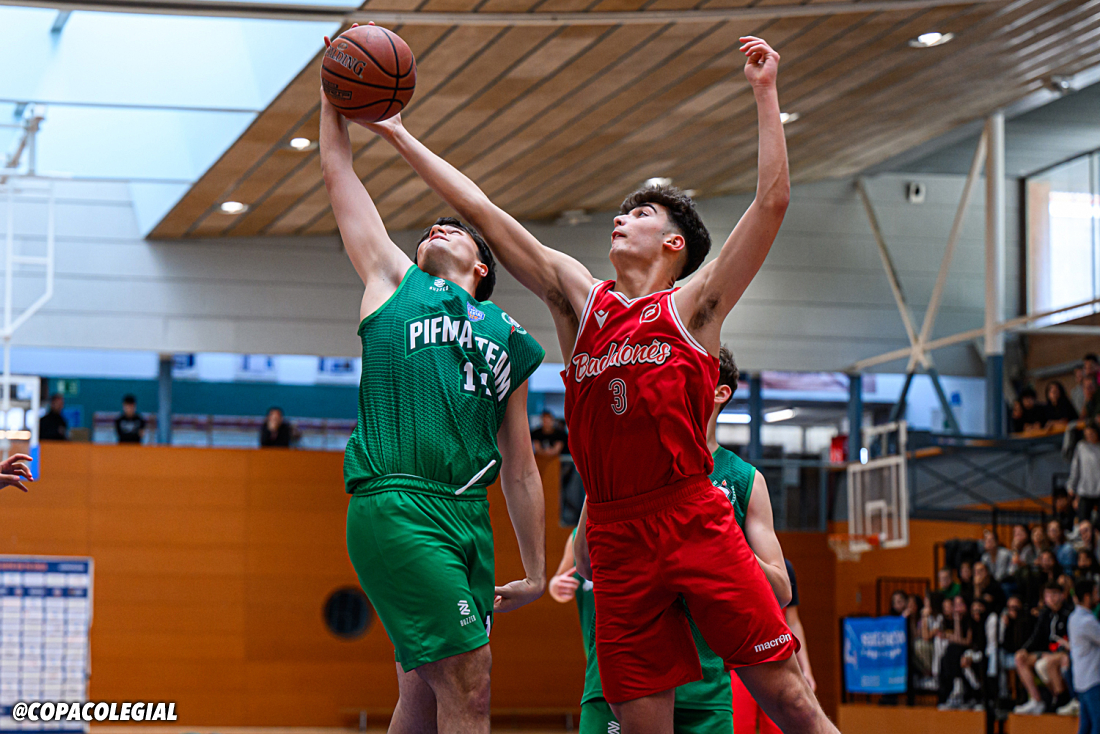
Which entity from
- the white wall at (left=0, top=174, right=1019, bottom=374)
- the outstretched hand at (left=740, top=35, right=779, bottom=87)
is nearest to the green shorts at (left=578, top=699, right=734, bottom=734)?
the outstretched hand at (left=740, top=35, right=779, bottom=87)

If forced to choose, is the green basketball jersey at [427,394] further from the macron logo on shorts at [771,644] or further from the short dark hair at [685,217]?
the macron logo on shorts at [771,644]

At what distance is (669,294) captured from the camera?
11.7 ft

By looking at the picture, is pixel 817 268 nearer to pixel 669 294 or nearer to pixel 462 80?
pixel 462 80

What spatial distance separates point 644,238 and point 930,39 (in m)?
9.40

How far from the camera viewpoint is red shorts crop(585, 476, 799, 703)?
3.35 m

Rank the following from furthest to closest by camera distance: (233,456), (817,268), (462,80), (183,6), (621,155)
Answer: (817,268), (233,456), (621,155), (462,80), (183,6)

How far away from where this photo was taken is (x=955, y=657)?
1517 centimetres

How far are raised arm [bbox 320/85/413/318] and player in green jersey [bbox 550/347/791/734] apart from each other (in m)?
1.21

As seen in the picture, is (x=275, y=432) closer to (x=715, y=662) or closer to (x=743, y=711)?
(x=743, y=711)

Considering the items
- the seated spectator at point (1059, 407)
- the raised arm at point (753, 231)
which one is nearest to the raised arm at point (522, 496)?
the raised arm at point (753, 231)

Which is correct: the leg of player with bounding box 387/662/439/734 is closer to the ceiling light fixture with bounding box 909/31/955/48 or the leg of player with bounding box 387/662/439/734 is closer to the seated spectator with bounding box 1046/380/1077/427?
the ceiling light fixture with bounding box 909/31/955/48

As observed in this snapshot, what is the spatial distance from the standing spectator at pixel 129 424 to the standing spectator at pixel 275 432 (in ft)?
5.31

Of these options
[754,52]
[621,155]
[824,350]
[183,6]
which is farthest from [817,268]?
[754,52]

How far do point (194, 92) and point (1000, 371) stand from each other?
11.4m
